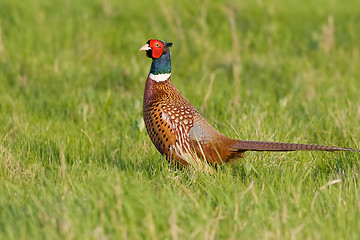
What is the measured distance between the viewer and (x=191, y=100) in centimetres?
627

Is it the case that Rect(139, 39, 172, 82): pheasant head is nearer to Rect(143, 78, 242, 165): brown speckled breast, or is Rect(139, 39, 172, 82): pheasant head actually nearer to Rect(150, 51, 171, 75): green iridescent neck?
Rect(150, 51, 171, 75): green iridescent neck

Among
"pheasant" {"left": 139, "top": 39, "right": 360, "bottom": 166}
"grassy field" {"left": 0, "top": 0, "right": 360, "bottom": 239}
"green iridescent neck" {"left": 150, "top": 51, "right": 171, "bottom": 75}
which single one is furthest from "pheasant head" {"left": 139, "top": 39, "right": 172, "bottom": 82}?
"grassy field" {"left": 0, "top": 0, "right": 360, "bottom": 239}

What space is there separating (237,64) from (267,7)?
82.3 inches

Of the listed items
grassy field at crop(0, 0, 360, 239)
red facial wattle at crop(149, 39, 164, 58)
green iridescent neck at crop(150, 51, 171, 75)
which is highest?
red facial wattle at crop(149, 39, 164, 58)

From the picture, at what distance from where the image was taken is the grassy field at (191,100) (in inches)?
124

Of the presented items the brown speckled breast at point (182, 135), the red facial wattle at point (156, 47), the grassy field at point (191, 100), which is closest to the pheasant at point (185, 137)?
the brown speckled breast at point (182, 135)

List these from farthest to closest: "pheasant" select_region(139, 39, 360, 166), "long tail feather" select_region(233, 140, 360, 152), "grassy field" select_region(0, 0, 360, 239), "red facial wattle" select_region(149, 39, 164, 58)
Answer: "red facial wattle" select_region(149, 39, 164, 58)
"pheasant" select_region(139, 39, 360, 166)
"long tail feather" select_region(233, 140, 360, 152)
"grassy field" select_region(0, 0, 360, 239)

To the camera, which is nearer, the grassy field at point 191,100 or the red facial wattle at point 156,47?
the grassy field at point 191,100

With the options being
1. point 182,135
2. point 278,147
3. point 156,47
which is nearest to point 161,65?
point 156,47

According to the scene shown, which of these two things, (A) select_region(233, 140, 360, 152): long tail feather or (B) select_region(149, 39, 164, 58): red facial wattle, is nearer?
(A) select_region(233, 140, 360, 152): long tail feather

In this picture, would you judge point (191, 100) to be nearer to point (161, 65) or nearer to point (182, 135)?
point (161, 65)

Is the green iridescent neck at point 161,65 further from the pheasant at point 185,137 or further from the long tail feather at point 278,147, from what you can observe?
the long tail feather at point 278,147

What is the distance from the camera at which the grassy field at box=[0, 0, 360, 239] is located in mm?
3146

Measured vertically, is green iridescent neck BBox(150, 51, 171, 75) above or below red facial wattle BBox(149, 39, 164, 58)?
below
